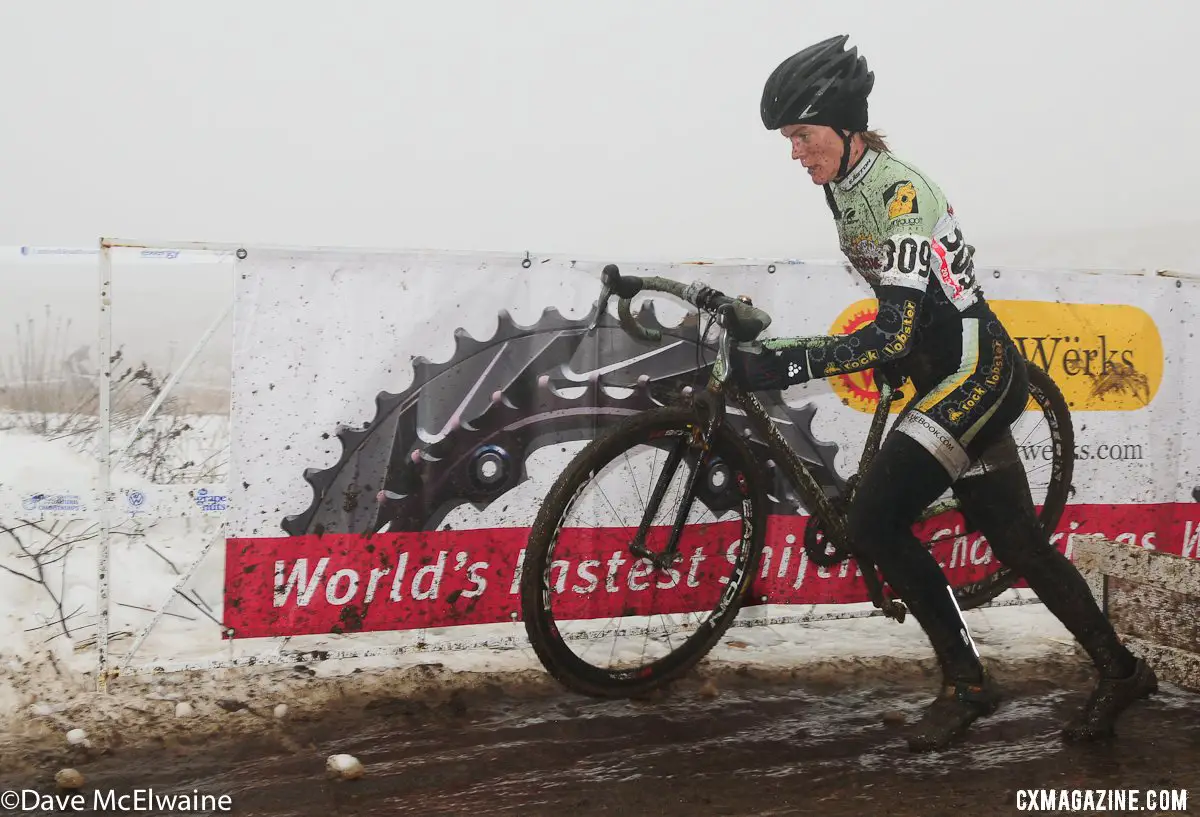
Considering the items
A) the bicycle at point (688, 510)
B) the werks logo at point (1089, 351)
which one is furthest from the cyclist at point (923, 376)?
the werks logo at point (1089, 351)

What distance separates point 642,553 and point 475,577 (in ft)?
2.53

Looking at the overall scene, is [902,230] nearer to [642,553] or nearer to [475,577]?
[642,553]

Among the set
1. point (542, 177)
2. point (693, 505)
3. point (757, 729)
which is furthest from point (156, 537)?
point (542, 177)

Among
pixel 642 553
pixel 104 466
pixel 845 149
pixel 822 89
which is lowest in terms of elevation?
pixel 642 553

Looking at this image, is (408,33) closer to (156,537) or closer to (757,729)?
(156,537)

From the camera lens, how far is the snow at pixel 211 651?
11.4 feet

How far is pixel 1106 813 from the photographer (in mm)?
2912

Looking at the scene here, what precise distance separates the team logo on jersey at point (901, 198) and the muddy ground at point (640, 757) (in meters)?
1.87

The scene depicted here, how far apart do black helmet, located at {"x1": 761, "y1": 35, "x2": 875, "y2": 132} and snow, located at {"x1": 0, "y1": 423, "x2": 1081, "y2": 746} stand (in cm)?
215

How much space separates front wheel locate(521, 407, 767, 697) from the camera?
343 cm

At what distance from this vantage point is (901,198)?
3238 mm

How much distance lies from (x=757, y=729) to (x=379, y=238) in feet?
75.7

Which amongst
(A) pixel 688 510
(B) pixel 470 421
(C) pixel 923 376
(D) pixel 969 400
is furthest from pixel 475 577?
(D) pixel 969 400

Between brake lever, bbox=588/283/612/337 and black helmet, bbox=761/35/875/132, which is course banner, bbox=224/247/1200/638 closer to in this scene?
brake lever, bbox=588/283/612/337
